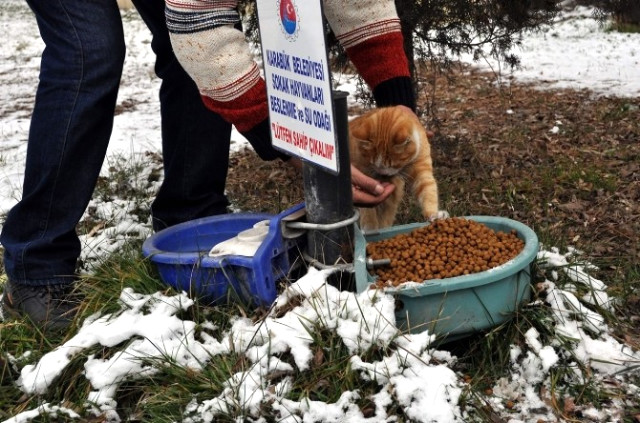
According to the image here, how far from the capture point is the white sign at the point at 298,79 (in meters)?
1.76

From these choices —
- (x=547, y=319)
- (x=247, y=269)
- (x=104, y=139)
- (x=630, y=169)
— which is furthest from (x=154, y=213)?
(x=630, y=169)

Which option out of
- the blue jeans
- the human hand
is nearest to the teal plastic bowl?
the human hand

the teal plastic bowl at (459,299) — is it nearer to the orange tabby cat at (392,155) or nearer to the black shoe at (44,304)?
the orange tabby cat at (392,155)

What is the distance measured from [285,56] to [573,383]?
1.18 metres

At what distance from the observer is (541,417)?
Answer: 6.27ft

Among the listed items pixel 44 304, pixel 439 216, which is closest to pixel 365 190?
pixel 439 216

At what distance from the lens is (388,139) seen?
252 cm

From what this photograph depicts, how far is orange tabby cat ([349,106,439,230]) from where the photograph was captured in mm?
2516

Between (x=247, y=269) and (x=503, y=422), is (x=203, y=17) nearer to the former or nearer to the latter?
(x=247, y=269)

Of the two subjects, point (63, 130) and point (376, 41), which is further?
point (376, 41)

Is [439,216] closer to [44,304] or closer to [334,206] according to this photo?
[334,206]

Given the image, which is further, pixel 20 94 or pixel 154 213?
pixel 20 94

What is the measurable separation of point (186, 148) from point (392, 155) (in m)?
0.82

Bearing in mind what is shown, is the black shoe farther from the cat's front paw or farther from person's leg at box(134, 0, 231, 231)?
the cat's front paw
